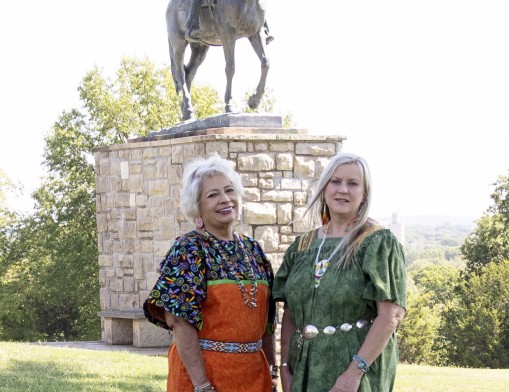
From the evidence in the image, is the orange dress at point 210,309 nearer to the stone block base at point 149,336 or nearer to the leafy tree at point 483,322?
the stone block base at point 149,336

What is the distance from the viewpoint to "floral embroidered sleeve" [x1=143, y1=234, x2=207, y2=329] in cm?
381

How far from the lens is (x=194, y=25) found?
10430mm

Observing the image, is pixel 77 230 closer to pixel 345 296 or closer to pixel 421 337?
pixel 421 337

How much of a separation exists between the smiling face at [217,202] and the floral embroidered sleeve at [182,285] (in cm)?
18

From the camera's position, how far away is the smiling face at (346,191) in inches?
152

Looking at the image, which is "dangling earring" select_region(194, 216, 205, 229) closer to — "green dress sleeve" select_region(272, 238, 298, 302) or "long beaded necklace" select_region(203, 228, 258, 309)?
"long beaded necklace" select_region(203, 228, 258, 309)

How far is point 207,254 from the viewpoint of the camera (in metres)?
3.91

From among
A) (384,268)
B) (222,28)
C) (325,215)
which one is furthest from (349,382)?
(222,28)

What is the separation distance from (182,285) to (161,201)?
692 centimetres

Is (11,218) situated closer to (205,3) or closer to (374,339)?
(205,3)

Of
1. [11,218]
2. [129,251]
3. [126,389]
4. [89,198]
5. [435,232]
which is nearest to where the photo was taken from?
[126,389]

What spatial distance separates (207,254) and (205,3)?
675 cm

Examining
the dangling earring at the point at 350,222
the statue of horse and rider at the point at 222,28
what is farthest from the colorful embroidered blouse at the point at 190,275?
the statue of horse and rider at the point at 222,28

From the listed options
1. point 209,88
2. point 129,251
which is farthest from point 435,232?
point 129,251
